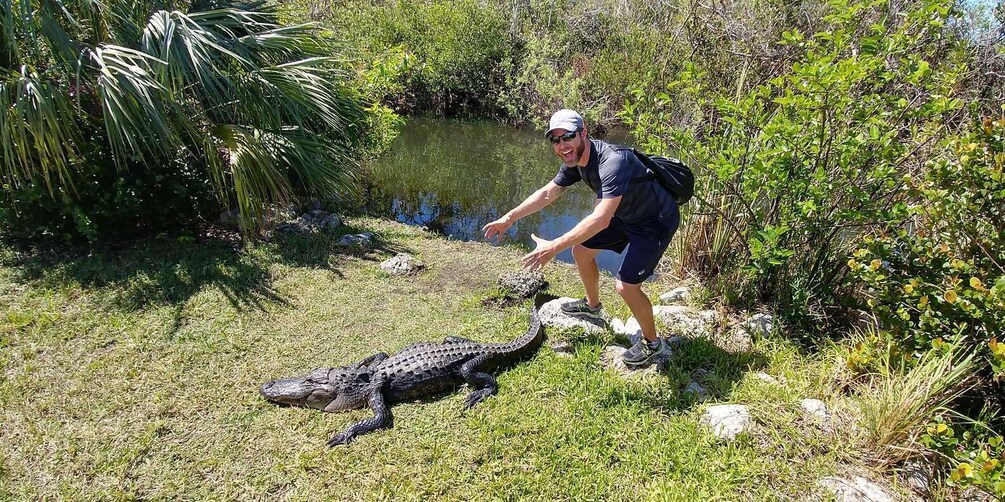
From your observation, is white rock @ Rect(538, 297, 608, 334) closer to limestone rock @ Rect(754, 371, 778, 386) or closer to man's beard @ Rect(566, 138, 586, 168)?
limestone rock @ Rect(754, 371, 778, 386)

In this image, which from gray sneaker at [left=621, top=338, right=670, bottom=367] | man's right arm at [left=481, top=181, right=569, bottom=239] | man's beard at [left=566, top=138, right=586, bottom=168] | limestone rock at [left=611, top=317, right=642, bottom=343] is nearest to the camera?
man's beard at [left=566, top=138, right=586, bottom=168]

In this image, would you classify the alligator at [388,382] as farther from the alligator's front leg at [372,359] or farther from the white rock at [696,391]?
the white rock at [696,391]

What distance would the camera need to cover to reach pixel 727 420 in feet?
9.37

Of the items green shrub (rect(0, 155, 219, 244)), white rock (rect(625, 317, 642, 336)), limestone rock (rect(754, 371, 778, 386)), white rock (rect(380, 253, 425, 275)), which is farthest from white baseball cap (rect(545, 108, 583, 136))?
green shrub (rect(0, 155, 219, 244))

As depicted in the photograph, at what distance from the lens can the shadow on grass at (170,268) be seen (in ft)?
14.4

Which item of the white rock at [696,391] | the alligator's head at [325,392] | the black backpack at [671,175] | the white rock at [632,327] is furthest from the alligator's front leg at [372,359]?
the black backpack at [671,175]

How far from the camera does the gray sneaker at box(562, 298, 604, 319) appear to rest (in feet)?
13.5

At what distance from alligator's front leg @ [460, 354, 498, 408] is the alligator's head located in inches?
25.1

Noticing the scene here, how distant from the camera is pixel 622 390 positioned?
3.22m

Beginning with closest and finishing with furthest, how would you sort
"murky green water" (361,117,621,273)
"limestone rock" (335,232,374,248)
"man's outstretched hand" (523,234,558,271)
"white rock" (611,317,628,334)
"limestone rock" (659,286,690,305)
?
"man's outstretched hand" (523,234,558,271) < "white rock" (611,317,628,334) < "limestone rock" (659,286,690,305) < "limestone rock" (335,232,374,248) < "murky green water" (361,117,621,273)

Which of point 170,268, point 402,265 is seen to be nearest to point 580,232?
point 402,265

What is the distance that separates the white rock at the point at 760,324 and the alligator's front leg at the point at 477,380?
77.4 inches

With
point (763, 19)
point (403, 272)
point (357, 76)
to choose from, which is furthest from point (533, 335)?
point (357, 76)

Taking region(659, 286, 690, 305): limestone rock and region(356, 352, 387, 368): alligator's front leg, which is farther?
region(659, 286, 690, 305): limestone rock
